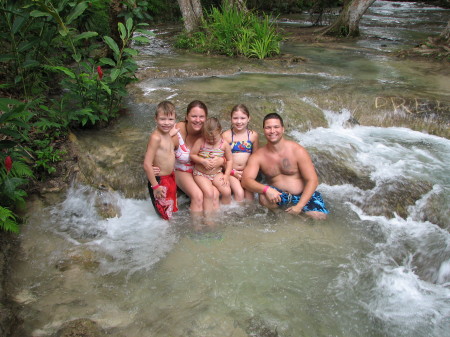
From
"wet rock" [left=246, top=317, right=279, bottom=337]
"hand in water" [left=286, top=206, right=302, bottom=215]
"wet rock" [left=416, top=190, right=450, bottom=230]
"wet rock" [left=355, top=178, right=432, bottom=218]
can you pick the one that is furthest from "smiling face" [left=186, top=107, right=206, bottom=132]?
"wet rock" [left=416, top=190, right=450, bottom=230]

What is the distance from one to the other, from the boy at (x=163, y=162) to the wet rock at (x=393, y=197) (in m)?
2.03

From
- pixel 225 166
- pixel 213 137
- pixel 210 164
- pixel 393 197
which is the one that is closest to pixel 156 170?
pixel 210 164

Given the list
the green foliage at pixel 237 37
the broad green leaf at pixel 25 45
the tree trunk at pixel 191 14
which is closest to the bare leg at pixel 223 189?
the broad green leaf at pixel 25 45

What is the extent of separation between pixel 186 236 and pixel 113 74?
1865 millimetres

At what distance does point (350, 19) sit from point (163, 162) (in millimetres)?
10079

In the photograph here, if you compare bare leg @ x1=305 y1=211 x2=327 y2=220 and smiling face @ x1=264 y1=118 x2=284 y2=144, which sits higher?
smiling face @ x1=264 y1=118 x2=284 y2=144

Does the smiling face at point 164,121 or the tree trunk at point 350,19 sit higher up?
the tree trunk at point 350,19

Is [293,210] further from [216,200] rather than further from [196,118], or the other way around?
[196,118]

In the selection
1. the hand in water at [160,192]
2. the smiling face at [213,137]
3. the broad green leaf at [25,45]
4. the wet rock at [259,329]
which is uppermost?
the broad green leaf at [25,45]

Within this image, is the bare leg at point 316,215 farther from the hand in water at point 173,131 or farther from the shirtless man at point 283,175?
the hand in water at point 173,131

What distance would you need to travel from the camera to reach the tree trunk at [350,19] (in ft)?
37.7

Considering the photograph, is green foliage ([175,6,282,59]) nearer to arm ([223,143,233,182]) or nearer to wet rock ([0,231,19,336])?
arm ([223,143,233,182])

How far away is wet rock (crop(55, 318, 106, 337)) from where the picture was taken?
7.64 feet

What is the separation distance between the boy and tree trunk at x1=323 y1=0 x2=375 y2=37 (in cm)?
978
